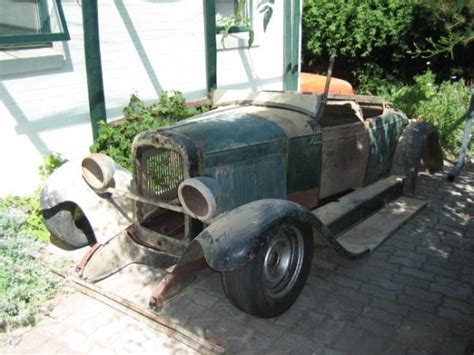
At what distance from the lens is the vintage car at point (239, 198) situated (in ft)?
11.2

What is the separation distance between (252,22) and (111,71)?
9.97 ft

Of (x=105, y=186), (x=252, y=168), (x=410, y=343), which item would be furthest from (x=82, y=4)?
(x=410, y=343)

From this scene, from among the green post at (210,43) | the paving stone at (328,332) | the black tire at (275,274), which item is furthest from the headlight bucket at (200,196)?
the green post at (210,43)

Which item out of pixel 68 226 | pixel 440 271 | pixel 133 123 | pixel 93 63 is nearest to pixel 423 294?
pixel 440 271

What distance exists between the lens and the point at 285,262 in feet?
12.2

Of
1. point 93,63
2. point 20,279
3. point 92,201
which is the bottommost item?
point 20,279

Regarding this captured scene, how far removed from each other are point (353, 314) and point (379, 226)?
1.46m

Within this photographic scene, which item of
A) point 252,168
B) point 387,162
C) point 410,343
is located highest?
point 252,168

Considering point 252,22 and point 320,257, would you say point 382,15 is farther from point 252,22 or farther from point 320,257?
point 320,257

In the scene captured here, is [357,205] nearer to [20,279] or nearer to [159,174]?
[159,174]

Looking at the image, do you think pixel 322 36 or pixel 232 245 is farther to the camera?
pixel 322 36

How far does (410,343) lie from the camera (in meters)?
3.38

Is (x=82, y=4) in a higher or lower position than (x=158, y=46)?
higher

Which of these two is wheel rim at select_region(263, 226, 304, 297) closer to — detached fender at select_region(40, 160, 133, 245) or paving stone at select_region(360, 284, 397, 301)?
paving stone at select_region(360, 284, 397, 301)
